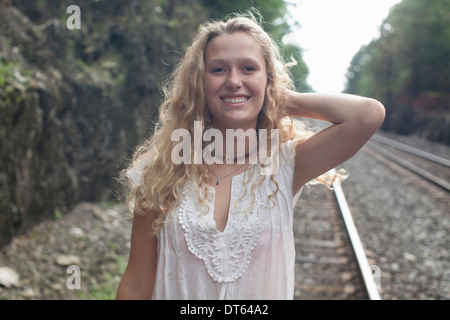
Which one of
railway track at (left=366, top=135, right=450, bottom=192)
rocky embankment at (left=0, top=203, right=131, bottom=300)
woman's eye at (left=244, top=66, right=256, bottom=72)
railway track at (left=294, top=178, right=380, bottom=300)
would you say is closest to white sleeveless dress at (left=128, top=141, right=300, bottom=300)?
woman's eye at (left=244, top=66, right=256, bottom=72)

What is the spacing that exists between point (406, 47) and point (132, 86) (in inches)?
1290

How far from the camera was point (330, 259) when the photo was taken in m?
4.76

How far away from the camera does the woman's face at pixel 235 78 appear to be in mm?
1511

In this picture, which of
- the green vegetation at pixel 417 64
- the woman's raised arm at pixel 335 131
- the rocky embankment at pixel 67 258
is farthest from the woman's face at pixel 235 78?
the green vegetation at pixel 417 64

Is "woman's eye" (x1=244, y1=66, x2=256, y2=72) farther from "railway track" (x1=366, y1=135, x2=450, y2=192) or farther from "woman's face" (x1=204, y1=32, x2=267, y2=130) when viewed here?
"railway track" (x1=366, y1=135, x2=450, y2=192)

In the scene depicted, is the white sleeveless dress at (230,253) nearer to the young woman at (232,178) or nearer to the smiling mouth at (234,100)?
the young woman at (232,178)

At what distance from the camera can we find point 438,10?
98.5ft

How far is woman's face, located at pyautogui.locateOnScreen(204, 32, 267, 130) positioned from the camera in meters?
1.51

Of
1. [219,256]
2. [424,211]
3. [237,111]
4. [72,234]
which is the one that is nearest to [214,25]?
[237,111]

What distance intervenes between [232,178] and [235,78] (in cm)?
41

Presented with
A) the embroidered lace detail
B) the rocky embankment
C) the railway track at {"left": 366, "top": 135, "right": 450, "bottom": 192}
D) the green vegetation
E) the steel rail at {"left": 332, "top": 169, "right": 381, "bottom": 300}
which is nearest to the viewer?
the embroidered lace detail

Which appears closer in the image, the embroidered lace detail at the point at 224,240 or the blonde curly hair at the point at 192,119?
the embroidered lace detail at the point at 224,240

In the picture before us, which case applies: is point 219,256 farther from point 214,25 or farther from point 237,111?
point 214,25

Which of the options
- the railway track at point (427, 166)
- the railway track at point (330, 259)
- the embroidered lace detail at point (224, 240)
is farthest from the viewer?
the railway track at point (427, 166)
